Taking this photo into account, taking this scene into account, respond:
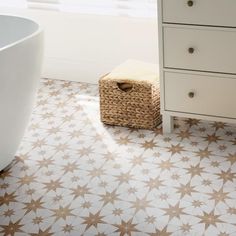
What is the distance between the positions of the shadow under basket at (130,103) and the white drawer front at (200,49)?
25 cm

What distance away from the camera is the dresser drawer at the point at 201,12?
7.55 feet

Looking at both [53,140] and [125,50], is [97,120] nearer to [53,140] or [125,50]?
[53,140]

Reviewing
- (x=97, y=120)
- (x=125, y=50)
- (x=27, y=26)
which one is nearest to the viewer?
(x=27, y=26)

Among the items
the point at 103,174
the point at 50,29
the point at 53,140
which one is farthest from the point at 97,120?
the point at 50,29

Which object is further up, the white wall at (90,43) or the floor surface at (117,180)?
the white wall at (90,43)

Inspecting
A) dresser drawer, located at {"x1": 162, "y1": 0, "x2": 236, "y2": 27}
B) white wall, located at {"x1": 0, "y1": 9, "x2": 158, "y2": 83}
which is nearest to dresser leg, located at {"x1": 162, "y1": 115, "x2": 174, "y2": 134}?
dresser drawer, located at {"x1": 162, "y1": 0, "x2": 236, "y2": 27}

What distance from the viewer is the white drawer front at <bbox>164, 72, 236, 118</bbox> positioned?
2490 millimetres

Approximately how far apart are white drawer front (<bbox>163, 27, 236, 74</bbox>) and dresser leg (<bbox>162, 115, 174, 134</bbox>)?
11.6 inches

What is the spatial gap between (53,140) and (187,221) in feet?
3.18

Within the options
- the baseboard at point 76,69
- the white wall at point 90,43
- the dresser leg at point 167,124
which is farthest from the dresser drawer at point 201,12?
the baseboard at point 76,69

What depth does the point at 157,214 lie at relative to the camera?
6.91 ft

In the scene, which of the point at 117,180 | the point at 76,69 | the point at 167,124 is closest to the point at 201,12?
the point at 167,124

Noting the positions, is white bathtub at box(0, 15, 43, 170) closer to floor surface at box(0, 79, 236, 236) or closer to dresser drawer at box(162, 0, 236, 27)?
floor surface at box(0, 79, 236, 236)

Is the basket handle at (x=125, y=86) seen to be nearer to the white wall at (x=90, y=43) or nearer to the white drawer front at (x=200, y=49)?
the white drawer front at (x=200, y=49)
